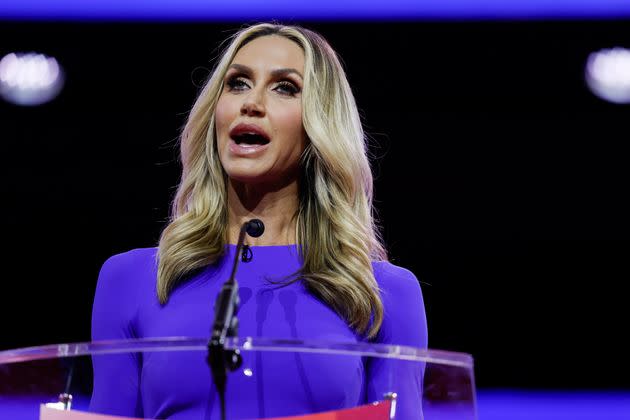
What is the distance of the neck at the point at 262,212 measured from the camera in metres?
2.03

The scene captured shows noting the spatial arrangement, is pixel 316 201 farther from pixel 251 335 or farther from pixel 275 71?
pixel 251 335

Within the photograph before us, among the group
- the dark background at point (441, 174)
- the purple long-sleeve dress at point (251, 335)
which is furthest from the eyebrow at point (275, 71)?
the dark background at point (441, 174)

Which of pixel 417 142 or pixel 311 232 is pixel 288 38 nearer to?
pixel 311 232

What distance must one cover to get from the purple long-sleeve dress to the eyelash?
0.33 metres

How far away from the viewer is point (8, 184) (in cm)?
358

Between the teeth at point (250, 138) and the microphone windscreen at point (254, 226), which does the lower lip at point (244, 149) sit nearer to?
the teeth at point (250, 138)

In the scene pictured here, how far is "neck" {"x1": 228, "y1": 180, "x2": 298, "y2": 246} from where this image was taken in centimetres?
203

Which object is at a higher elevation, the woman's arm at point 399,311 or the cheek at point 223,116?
the cheek at point 223,116

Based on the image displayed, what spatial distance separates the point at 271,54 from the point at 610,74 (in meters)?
1.86

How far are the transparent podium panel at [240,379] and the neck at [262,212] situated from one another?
0.43 meters

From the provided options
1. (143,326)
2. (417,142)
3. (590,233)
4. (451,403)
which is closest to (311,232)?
(143,326)

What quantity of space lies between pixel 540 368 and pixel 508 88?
3.36 feet

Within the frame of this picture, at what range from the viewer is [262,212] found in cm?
204

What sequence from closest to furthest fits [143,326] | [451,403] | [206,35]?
1. [451,403]
2. [143,326]
3. [206,35]
